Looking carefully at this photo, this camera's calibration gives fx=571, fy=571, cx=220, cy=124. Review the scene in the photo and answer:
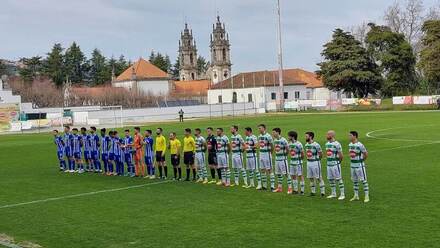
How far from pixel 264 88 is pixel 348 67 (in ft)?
85.9

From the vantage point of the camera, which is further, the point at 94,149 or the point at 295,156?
the point at 94,149

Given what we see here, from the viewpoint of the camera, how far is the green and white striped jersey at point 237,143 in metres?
18.4

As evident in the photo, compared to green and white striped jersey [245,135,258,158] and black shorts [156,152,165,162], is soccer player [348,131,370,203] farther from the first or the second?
black shorts [156,152,165,162]

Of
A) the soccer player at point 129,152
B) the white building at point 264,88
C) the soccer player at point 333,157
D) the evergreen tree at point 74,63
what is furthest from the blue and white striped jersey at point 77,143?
the evergreen tree at point 74,63

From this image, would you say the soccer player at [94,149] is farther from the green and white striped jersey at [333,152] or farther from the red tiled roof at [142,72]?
the red tiled roof at [142,72]

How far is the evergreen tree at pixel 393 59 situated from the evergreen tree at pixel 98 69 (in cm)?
7754

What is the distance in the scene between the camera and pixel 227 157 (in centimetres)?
1880

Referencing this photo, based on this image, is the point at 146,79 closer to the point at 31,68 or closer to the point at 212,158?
the point at 31,68

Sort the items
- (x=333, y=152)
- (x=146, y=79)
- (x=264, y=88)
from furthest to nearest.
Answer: (x=146, y=79)
(x=264, y=88)
(x=333, y=152)

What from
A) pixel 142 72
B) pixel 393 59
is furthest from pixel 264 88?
pixel 142 72

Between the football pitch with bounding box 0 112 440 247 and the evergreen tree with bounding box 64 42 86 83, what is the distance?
121m

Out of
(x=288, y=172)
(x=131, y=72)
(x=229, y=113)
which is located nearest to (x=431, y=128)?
(x=288, y=172)

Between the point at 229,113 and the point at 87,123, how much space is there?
26.5 m

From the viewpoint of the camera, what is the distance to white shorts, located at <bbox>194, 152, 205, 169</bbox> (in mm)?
19719
